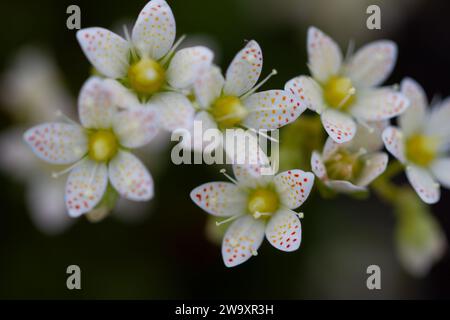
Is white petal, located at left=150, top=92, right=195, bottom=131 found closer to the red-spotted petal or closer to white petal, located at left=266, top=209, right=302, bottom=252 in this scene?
the red-spotted petal

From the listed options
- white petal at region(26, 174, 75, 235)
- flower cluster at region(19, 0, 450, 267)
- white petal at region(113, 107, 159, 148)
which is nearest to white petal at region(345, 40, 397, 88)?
flower cluster at region(19, 0, 450, 267)

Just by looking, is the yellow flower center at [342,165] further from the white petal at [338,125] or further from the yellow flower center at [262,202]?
the yellow flower center at [262,202]

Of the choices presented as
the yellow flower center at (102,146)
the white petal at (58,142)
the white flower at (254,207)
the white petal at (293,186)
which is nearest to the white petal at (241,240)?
the white flower at (254,207)

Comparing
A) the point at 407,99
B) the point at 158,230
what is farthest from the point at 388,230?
the point at 407,99

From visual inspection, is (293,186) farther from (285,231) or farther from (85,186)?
(85,186)

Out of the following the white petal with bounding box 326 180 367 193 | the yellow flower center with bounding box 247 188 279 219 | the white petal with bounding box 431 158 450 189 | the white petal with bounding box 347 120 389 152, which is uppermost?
the white petal with bounding box 347 120 389 152

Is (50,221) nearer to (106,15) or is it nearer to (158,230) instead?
(158,230)
